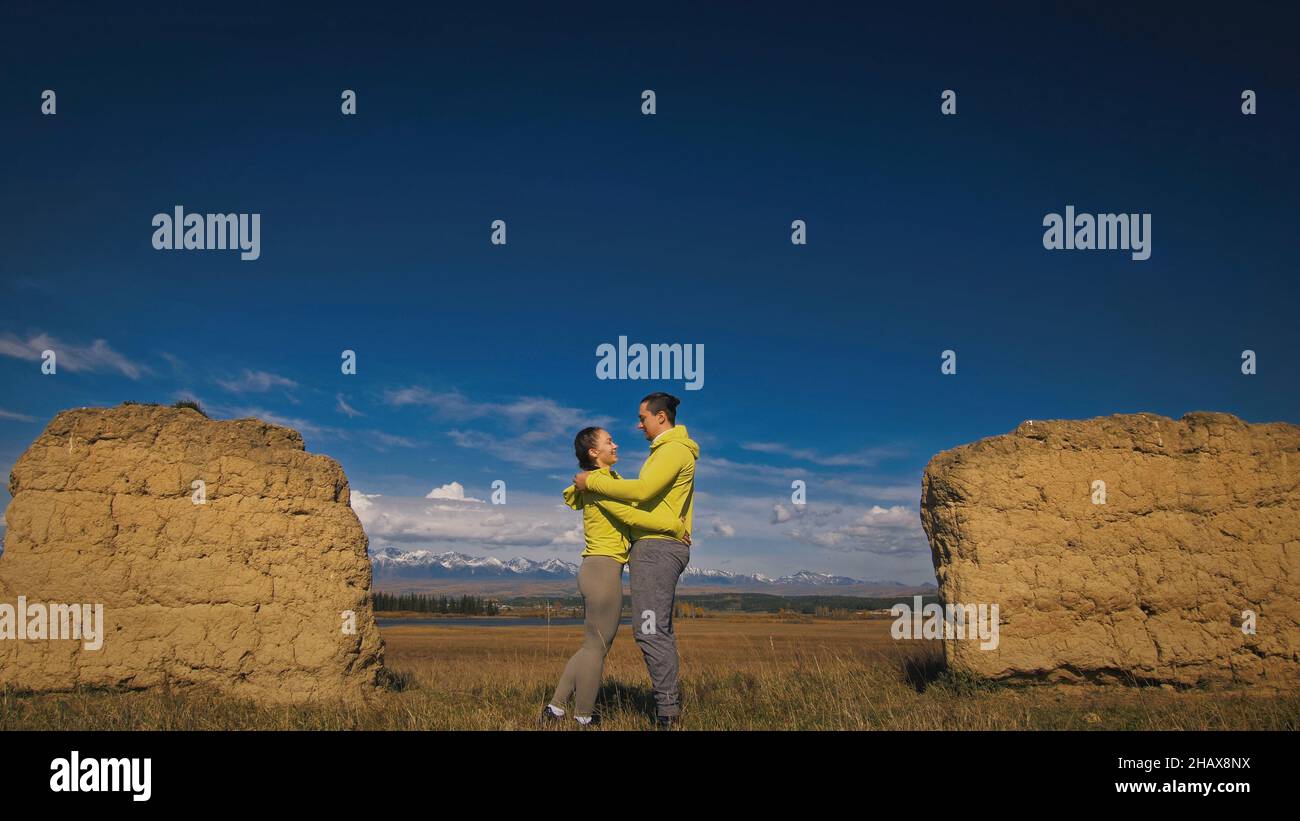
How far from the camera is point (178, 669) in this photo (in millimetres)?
7742

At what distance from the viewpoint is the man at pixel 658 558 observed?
5.55 m

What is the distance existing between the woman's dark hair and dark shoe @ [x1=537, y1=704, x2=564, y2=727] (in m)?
1.88

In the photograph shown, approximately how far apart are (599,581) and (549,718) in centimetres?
118

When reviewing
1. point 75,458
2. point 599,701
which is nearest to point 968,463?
point 599,701

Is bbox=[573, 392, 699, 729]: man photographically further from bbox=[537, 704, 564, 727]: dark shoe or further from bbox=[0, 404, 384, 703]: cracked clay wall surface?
bbox=[0, 404, 384, 703]: cracked clay wall surface

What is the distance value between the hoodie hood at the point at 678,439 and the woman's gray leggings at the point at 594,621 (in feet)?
3.10

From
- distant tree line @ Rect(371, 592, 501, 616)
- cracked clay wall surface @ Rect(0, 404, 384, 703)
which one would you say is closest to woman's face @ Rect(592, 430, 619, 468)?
cracked clay wall surface @ Rect(0, 404, 384, 703)

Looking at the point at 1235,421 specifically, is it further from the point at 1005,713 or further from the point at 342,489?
the point at 342,489

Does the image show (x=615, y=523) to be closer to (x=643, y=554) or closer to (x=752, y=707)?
(x=643, y=554)

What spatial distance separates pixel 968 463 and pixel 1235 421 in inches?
122

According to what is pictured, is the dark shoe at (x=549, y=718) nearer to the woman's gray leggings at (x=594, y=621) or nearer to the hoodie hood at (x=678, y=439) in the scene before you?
the woman's gray leggings at (x=594, y=621)

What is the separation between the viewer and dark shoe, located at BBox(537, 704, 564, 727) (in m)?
5.89

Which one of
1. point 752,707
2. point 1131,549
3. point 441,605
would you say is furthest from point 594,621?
point 441,605

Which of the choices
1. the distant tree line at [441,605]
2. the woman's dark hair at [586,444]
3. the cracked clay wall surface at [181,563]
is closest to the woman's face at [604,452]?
the woman's dark hair at [586,444]
